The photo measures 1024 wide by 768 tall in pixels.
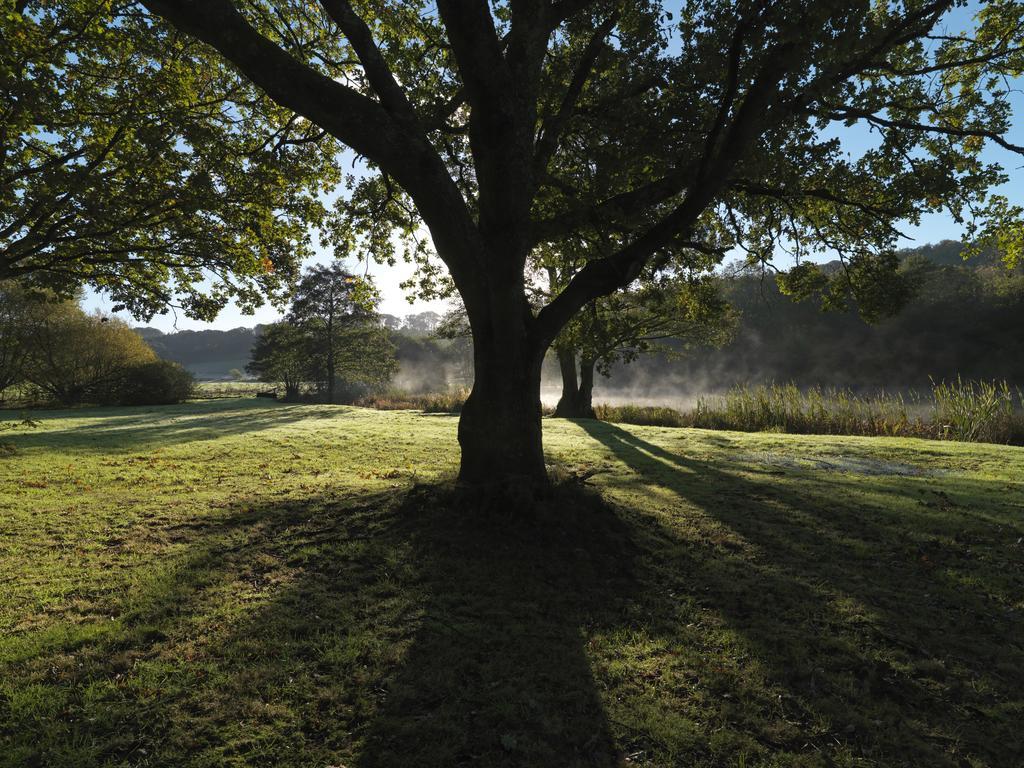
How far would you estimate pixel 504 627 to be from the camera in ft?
12.0

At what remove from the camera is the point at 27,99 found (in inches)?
228

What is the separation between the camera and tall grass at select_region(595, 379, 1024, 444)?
45.8 ft

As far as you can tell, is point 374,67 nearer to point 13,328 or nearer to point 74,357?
point 74,357

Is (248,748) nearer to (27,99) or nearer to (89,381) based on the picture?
(27,99)

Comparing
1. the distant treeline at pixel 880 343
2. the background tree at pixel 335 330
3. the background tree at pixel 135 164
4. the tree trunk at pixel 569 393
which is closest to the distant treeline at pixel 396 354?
the background tree at pixel 335 330

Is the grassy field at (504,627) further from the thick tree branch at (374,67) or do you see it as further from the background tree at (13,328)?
the background tree at (13,328)

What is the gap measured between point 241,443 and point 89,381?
20.9 meters

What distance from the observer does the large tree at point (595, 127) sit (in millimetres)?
4352

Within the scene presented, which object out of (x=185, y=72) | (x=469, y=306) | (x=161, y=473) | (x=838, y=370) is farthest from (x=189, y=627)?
(x=838, y=370)

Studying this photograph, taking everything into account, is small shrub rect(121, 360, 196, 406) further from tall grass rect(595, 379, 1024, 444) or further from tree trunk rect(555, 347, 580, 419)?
tall grass rect(595, 379, 1024, 444)

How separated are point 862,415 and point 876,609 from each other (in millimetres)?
15051

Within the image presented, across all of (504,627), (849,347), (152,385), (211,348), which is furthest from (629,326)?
(211,348)

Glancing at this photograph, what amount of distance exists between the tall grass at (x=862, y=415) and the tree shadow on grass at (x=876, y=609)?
28.8ft

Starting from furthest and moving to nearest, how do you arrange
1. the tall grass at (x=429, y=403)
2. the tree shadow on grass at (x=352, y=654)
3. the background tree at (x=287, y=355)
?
the background tree at (x=287, y=355), the tall grass at (x=429, y=403), the tree shadow on grass at (x=352, y=654)
